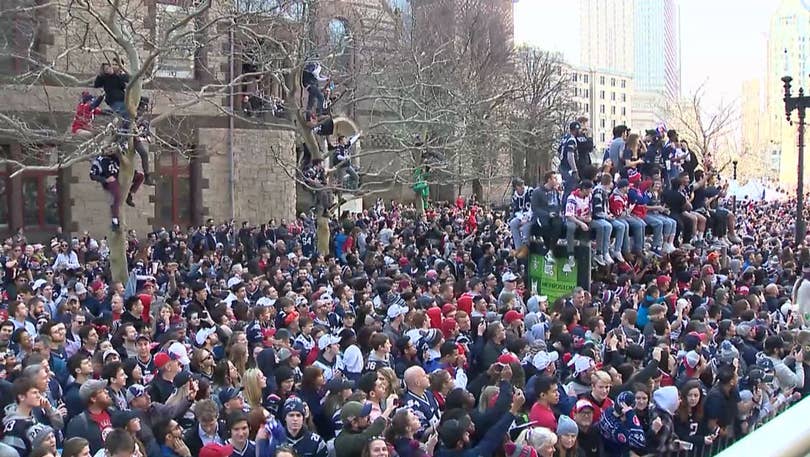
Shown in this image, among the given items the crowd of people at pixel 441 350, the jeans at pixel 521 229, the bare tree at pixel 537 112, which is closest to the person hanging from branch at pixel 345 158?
the crowd of people at pixel 441 350

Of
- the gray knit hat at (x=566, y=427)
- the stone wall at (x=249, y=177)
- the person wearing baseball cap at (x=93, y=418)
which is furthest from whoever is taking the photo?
the stone wall at (x=249, y=177)

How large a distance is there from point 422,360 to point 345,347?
0.80m

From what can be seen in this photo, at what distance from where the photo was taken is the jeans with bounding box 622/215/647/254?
16.2m

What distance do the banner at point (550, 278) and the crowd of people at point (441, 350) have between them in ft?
0.75

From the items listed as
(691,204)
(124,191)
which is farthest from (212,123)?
(691,204)

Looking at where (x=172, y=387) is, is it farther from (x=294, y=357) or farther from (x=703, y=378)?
(x=703, y=378)

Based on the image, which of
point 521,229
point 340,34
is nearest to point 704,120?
point 340,34

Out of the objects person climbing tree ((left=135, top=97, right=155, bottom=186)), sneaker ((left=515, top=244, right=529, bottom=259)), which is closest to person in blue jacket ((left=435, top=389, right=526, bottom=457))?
sneaker ((left=515, top=244, right=529, bottom=259))

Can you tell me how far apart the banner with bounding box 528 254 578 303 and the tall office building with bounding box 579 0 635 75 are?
181209 millimetres

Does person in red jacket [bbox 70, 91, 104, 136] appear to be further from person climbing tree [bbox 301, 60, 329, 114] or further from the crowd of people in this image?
person climbing tree [bbox 301, 60, 329, 114]

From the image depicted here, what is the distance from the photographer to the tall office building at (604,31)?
628 feet

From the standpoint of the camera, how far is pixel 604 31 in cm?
19438

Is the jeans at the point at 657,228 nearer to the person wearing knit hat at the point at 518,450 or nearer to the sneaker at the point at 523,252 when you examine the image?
the sneaker at the point at 523,252

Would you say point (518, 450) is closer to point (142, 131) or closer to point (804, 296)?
point (804, 296)
